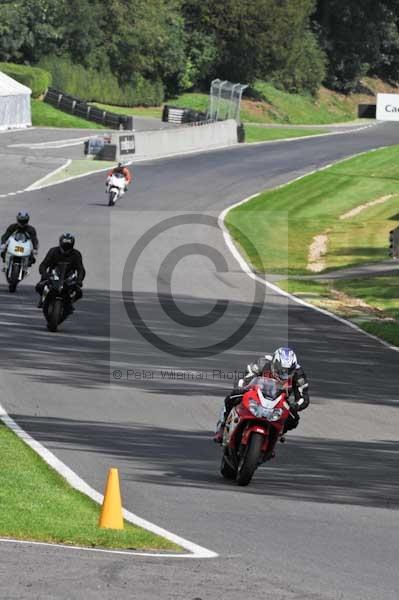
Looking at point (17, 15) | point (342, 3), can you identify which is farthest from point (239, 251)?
point (342, 3)

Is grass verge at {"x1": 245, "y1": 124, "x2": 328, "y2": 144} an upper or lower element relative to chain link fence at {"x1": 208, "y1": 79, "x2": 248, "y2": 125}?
lower

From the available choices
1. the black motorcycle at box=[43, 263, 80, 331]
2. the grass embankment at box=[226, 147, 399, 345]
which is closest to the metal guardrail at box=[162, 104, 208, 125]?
the grass embankment at box=[226, 147, 399, 345]

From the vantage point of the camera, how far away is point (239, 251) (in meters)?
44.2

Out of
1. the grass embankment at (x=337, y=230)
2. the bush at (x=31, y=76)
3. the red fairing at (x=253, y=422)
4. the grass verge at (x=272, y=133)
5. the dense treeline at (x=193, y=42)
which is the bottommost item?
the grass embankment at (x=337, y=230)

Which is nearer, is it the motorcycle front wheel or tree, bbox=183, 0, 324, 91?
the motorcycle front wheel

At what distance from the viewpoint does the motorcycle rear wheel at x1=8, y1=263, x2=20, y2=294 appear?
1197 inches

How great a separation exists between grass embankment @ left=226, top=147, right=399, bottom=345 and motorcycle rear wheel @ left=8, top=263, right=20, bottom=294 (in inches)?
289

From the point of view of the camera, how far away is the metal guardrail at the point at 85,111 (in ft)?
277

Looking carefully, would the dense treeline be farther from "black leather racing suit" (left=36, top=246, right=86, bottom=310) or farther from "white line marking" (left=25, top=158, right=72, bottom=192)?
"black leather racing suit" (left=36, top=246, right=86, bottom=310)

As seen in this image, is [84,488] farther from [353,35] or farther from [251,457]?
[353,35]

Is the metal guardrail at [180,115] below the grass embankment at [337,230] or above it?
above

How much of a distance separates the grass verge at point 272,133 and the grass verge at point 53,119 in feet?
32.4

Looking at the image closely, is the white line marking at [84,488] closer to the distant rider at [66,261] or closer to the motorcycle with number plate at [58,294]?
the motorcycle with number plate at [58,294]

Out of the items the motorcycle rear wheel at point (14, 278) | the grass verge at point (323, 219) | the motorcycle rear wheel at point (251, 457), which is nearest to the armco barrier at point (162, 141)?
the grass verge at point (323, 219)
